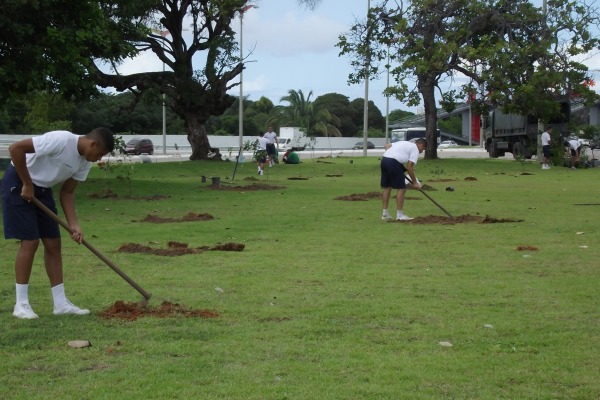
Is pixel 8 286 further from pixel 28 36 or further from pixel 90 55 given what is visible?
pixel 90 55

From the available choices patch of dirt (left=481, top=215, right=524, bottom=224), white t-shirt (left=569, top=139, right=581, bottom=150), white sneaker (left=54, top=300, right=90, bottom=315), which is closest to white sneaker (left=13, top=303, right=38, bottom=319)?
white sneaker (left=54, top=300, right=90, bottom=315)

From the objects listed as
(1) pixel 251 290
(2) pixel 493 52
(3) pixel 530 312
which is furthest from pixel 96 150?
(2) pixel 493 52

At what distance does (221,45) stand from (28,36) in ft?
53.9

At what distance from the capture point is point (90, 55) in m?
22.4

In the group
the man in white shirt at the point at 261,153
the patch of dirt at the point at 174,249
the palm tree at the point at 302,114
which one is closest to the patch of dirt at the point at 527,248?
the patch of dirt at the point at 174,249

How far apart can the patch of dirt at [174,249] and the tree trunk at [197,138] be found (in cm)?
2605

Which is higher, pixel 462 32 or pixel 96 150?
pixel 462 32

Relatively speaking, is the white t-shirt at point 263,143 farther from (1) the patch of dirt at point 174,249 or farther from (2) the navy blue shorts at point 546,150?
(1) the patch of dirt at point 174,249

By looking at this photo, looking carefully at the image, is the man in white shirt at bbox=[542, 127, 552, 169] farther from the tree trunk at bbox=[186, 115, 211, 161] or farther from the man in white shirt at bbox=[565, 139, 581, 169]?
the tree trunk at bbox=[186, 115, 211, 161]

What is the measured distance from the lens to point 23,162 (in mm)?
7078

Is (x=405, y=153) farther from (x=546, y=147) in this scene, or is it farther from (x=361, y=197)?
(x=546, y=147)

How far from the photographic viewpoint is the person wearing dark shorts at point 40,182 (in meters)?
7.15

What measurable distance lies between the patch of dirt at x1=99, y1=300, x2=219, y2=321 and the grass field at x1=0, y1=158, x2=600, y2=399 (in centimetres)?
13

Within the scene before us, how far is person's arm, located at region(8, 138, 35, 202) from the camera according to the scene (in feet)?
23.2
